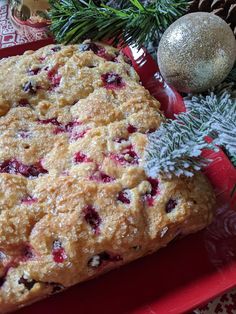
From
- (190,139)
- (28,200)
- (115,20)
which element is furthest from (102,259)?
(115,20)

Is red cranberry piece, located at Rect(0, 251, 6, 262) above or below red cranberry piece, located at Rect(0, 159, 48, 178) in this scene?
below

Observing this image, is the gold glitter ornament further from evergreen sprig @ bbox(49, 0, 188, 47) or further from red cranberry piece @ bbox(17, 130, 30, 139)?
red cranberry piece @ bbox(17, 130, 30, 139)

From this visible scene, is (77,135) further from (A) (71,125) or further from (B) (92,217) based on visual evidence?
(B) (92,217)

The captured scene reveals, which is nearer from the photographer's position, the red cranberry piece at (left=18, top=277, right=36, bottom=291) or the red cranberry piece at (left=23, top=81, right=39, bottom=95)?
the red cranberry piece at (left=18, top=277, right=36, bottom=291)

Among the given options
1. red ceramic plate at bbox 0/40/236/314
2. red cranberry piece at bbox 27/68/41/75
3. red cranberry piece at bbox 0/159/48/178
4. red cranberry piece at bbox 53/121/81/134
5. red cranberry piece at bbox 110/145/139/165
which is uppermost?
red cranberry piece at bbox 27/68/41/75

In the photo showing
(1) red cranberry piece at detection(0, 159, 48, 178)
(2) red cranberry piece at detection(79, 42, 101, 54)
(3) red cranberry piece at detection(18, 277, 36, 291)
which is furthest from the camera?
(2) red cranberry piece at detection(79, 42, 101, 54)

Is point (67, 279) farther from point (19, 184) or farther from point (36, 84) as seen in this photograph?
point (36, 84)

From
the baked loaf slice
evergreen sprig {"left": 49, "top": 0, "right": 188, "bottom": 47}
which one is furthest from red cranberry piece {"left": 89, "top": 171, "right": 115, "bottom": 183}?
evergreen sprig {"left": 49, "top": 0, "right": 188, "bottom": 47}
